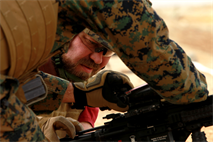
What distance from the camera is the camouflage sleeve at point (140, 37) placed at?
1.50m

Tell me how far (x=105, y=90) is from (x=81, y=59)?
2.23 feet

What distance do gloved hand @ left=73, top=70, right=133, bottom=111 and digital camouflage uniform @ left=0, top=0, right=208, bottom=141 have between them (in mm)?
767

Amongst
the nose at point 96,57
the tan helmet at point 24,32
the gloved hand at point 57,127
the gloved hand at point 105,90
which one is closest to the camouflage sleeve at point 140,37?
the tan helmet at point 24,32

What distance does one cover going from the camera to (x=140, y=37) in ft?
5.03

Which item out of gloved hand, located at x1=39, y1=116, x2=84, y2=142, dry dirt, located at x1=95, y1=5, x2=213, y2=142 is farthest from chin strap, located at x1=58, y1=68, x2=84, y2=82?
dry dirt, located at x1=95, y1=5, x2=213, y2=142

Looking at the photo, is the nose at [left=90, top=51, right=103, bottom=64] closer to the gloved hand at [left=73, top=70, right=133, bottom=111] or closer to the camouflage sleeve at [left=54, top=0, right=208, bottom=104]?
the gloved hand at [left=73, top=70, right=133, bottom=111]

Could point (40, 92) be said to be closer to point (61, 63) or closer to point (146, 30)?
point (146, 30)

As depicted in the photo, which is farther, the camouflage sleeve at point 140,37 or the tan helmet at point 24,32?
the camouflage sleeve at point 140,37

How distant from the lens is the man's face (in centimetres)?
308

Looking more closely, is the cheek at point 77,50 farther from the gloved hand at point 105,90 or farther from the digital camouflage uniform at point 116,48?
the digital camouflage uniform at point 116,48

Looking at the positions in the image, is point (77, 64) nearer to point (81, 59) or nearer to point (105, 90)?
point (81, 59)

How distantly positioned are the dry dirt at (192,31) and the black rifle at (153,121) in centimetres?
570

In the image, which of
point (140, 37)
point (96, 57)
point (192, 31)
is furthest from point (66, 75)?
point (192, 31)

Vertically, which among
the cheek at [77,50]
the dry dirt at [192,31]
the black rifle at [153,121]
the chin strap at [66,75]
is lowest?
the black rifle at [153,121]
